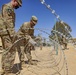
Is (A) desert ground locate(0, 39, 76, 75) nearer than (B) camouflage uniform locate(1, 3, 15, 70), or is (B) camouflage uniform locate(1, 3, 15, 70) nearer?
(B) camouflage uniform locate(1, 3, 15, 70)

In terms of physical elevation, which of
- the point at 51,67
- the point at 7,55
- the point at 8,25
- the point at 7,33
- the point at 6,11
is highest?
the point at 6,11

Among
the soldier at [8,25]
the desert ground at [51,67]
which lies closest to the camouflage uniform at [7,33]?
the soldier at [8,25]

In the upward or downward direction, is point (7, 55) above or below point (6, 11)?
below

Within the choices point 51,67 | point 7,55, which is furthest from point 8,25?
point 51,67

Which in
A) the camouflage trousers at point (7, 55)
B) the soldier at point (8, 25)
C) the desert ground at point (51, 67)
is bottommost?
the desert ground at point (51, 67)

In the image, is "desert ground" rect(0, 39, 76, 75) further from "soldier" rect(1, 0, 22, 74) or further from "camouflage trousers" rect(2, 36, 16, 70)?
"soldier" rect(1, 0, 22, 74)

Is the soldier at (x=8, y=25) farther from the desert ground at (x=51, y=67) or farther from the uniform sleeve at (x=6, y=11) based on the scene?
the desert ground at (x=51, y=67)

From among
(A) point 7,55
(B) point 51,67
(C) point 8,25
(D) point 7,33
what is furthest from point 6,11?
(B) point 51,67

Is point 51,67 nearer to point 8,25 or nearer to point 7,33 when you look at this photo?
point 7,33

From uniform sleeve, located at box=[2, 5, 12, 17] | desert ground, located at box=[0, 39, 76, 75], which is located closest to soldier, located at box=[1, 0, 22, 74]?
uniform sleeve, located at box=[2, 5, 12, 17]

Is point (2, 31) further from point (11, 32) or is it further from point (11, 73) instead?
point (11, 73)

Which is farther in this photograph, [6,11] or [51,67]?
[51,67]

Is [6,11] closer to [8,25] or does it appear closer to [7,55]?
[8,25]

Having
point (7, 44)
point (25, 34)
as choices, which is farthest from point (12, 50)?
point (25, 34)
